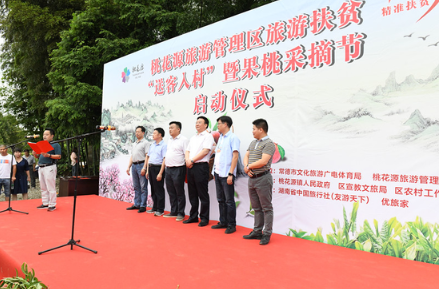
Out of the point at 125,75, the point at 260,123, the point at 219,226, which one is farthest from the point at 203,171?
the point at 125,75

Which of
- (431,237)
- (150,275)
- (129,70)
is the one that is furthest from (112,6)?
(431,237)

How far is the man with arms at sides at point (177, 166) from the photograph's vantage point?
4422mm

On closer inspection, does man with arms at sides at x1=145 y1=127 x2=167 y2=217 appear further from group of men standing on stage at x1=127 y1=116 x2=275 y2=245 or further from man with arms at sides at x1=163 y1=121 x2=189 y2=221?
man with arms at sides at x1=163 y1=121 x2=189 y2=221

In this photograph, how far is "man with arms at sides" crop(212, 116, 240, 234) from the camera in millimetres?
3764

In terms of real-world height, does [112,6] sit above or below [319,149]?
above

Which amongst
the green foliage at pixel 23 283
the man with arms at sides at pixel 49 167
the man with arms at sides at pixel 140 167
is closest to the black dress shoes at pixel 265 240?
the green foliage at pixel 23 283

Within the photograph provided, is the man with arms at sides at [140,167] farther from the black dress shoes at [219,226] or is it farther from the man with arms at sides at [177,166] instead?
the black dress shoes at [219,226]

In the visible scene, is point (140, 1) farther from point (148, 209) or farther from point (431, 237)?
point (431, 237)

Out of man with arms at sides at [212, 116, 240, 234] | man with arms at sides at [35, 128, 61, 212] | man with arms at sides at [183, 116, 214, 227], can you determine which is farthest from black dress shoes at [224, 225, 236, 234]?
man with arms at sides at [35, 128, 61, 212]

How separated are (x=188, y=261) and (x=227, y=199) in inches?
45.6

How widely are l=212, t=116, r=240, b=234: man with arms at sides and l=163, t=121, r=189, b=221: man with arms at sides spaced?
0.65m

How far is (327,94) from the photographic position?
134 inches

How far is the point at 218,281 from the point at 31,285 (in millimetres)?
1185

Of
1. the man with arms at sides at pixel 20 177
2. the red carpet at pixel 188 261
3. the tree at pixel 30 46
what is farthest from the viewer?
the tree at pixel 30 46
